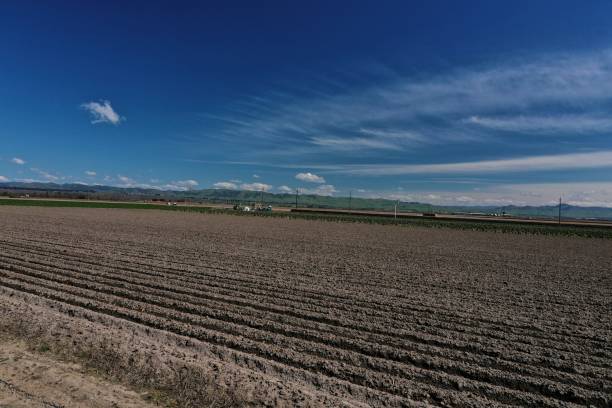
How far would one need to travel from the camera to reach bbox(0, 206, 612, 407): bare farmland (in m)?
6.16

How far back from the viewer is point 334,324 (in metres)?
8.87

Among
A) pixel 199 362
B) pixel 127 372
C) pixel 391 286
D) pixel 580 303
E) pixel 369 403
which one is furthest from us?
pixel 391 286

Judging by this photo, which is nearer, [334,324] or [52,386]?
[52,386]

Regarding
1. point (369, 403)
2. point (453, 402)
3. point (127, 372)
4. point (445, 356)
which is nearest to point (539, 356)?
point (445, 356)

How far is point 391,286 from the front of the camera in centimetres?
1316

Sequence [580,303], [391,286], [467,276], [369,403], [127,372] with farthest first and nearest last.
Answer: [467,276]
[391,286]
[580,303]
[127,372]
[369,403]

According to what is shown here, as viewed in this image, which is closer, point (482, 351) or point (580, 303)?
point (482, 351)

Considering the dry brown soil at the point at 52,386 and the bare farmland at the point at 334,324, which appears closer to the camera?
the dry brown soil at the point at 52,386

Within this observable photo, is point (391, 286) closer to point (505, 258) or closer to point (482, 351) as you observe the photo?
point (482, 351)

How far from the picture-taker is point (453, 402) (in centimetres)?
572

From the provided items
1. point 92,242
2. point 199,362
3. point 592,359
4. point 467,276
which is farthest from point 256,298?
point 92,242

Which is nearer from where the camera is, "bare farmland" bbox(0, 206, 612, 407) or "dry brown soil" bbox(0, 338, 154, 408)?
"dry brown soil" bbox(0, 338, 154, 408)

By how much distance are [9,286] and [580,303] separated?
15748 millimetres

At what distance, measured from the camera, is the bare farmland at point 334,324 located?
20.2 feet
